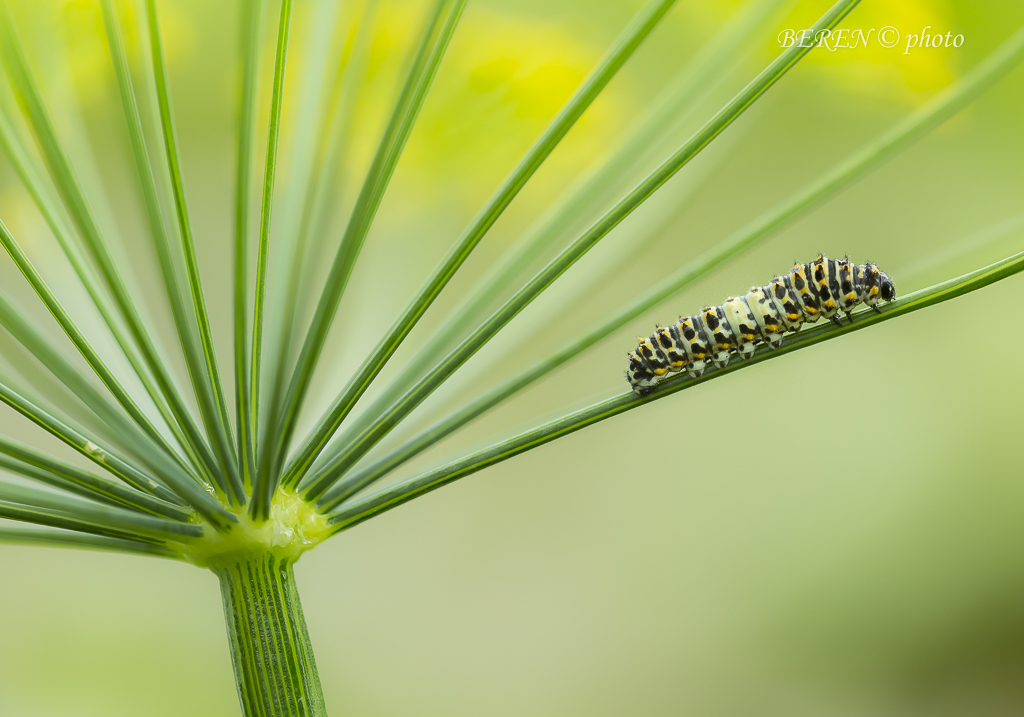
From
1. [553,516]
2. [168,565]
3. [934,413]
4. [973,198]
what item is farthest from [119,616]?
[973,198]

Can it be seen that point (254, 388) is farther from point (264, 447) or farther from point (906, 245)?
point (906, 245)

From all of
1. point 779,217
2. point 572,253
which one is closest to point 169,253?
point 572,253

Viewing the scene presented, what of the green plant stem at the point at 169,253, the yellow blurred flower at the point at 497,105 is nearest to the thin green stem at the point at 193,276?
the green plant stem at the point at 169,253

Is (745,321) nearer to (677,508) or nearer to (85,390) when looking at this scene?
(85,390)

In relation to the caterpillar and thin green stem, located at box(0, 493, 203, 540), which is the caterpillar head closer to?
the caterpillar

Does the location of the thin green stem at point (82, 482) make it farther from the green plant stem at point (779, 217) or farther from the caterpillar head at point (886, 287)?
the caterpillar head at point (886, 287)

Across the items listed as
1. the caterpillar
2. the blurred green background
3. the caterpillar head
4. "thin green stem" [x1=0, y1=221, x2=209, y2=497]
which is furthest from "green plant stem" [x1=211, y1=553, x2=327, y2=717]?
the blurred green background
